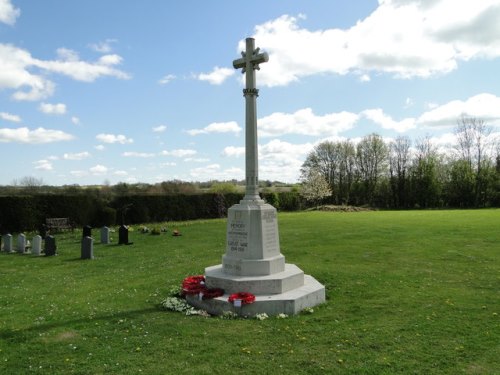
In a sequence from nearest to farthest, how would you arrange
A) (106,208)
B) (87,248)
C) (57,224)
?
(87,248)
(57,224)
(106,208)

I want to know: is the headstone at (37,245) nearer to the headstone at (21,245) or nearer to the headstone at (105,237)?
the headstone at (21,245)

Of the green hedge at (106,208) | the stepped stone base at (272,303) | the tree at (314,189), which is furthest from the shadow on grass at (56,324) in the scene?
the tree at (314,189)

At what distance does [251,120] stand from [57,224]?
1971 cm

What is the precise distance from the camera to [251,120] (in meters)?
9.35

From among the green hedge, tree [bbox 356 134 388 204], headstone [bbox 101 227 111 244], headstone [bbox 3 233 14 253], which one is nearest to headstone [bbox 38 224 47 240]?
the green hedge

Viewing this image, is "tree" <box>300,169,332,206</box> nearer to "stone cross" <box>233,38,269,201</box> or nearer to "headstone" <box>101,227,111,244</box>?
"headstone" <box>101,227,111,244</box>

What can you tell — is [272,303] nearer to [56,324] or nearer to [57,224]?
[56,324]

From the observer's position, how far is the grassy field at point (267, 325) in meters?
5.37

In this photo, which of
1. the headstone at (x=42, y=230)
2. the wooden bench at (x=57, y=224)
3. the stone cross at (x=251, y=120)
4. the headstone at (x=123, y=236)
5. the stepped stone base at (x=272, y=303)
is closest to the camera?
the stepped stone base at (x=272, y=303)

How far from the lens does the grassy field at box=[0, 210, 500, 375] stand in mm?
5367

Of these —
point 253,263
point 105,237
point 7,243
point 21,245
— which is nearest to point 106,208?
point 105,237

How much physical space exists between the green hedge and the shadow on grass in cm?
1665

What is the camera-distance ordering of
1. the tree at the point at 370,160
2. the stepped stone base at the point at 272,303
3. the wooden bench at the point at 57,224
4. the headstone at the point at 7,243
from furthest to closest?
1. the tree at the point at 370,160
2. the wooden bench at the point at 57,224
3. the headstone at the point at 7,243
4. the stepped stone base at the point at 272,303

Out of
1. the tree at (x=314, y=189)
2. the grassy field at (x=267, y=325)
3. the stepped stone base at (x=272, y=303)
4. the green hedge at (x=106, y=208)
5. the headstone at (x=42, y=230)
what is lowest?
the grassy field at (x=267, y=325)
